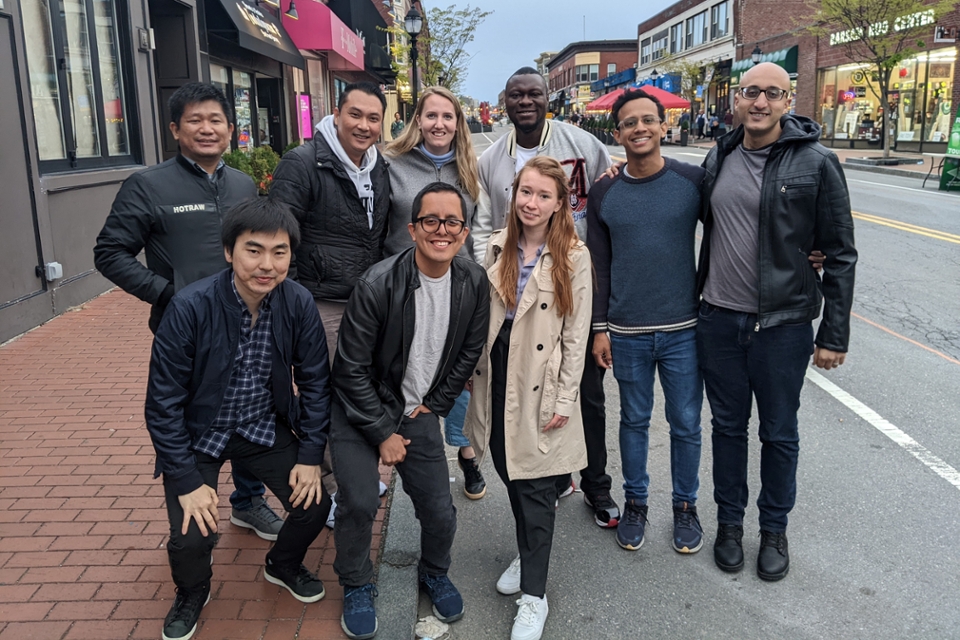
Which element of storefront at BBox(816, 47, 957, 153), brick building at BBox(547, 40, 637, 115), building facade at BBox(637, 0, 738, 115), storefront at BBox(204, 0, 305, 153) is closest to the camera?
storefront at BBox(204, 0, 305, 153)

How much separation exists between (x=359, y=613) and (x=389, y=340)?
108 cm

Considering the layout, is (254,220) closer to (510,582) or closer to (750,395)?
(510,582)

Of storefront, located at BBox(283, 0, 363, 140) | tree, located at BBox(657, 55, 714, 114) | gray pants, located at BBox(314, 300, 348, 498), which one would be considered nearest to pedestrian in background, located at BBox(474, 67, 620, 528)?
gray pants, located at BBox(314, 300, 348, 498)

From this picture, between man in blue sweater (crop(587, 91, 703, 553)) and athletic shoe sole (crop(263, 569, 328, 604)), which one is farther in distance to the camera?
man in blue sweater (crop(587, 91, 703, 553))

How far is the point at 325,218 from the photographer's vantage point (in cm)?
363

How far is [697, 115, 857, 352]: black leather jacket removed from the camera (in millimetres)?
3207

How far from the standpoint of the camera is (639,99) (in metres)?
3.51

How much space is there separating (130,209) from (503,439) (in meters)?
1.86

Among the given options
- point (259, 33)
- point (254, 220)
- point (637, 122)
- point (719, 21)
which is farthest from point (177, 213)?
point (719, 21)

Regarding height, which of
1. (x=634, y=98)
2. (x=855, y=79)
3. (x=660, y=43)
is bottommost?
(x=634, y=98)

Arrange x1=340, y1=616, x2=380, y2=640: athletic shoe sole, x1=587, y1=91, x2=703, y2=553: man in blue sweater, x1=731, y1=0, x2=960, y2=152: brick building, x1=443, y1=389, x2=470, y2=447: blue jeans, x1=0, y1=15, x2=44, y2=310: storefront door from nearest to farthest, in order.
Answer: x1=340, y1=616, x2=380, y2=640: athletic shoe sole → x1=587, y1=91, x2=703, y2=553: man in blue sweater → x1=443, y1=389, x2=470, y2=447: blue jeans → x1=0, y1=15, x2=44, y2=310: storefront door → x1=731, y1=0, x2=960, y2=152: brick building

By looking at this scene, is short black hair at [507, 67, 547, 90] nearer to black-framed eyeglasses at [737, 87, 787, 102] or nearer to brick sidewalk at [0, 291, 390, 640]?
black-framed eyeglasses at [737, 87, 787, 102]

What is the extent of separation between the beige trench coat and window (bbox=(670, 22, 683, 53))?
6292 cm

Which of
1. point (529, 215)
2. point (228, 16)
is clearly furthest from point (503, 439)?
point (228, 16)
